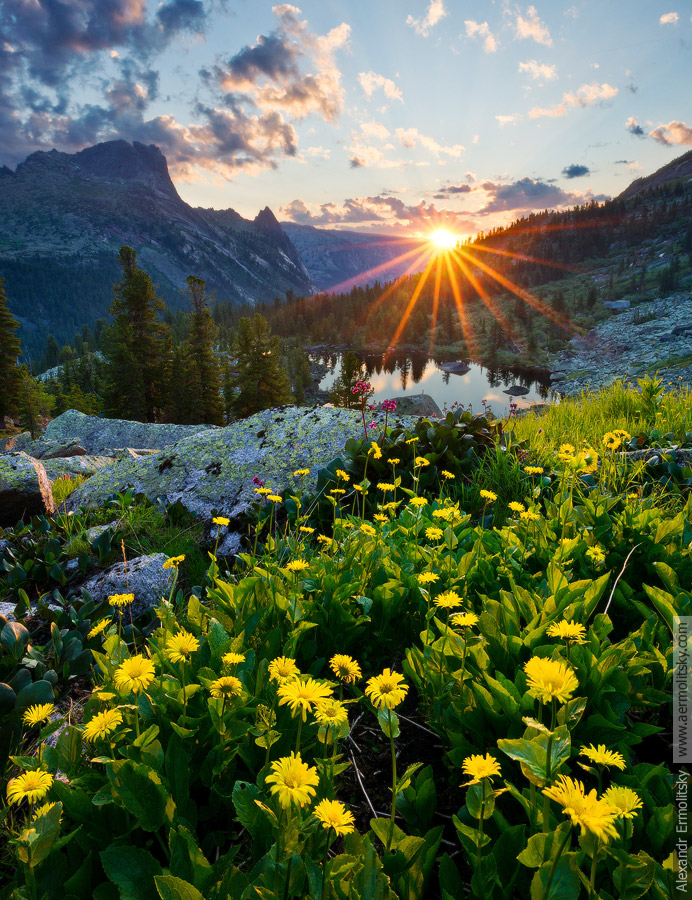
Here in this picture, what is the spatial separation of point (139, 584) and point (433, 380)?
8773 cm

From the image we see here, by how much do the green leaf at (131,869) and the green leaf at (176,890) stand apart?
185 mm

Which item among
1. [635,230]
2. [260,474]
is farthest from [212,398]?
[635,230]

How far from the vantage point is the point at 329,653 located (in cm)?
221

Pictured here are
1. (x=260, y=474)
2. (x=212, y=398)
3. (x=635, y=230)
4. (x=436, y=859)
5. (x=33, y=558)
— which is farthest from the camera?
(x=635, y=230)

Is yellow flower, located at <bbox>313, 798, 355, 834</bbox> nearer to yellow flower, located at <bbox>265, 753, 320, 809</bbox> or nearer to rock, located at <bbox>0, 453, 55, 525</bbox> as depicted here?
yellow flower, located at <bbox>265, 753, 320, 809</bbox>

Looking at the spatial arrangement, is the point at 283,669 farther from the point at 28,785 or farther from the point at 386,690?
the point at 28,785

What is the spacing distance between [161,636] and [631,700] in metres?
1.94

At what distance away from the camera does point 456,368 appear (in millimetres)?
103125

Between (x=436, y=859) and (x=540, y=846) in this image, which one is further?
(x=436, y=859)

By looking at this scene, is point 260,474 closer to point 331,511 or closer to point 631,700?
point 331,511

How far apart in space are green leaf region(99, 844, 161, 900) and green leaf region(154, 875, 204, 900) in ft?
0.61

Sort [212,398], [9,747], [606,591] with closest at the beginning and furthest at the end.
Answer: [9,747] → [606,591] → [212,398]

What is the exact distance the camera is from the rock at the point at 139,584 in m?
3.48

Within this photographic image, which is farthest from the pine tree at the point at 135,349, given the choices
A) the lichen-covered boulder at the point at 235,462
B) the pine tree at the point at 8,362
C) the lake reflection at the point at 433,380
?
the lichen-covered boulder at the point at 235,462
